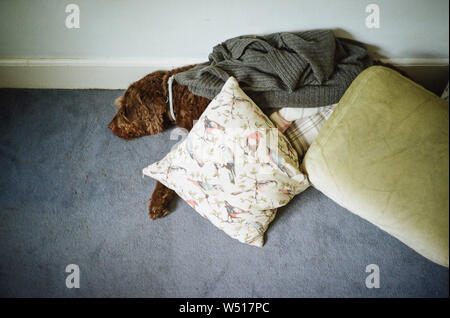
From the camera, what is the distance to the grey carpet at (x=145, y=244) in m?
0.86

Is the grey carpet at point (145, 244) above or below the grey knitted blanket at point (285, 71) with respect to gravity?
below

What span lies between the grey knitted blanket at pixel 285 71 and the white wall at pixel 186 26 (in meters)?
0.10

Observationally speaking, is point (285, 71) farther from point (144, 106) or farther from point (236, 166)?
point (144, 106)

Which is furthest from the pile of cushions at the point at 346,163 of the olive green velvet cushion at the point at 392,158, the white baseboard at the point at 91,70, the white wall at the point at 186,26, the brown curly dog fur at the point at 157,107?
the white baseboard at the point at 91,70

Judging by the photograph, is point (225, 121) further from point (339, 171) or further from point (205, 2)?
point (205, 2)

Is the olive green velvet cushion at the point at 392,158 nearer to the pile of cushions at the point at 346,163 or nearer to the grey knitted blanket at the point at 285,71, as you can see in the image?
the pile of cushions at the point at 346,163

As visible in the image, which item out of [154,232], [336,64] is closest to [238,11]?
[336,64]

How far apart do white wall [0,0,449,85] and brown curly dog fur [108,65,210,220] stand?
0.15 meters

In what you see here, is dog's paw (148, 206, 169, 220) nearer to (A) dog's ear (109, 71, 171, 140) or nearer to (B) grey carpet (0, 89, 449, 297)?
(B) grey carpet (0, 89, 449, 297)

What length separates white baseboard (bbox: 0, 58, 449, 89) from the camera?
107 cm

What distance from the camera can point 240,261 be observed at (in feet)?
2.93

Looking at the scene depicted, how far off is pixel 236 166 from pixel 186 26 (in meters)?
0.60

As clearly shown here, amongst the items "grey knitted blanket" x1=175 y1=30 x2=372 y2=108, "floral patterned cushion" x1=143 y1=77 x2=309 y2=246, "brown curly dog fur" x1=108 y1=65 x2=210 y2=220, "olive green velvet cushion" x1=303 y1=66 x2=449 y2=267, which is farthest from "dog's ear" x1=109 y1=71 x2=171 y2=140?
"olive green velvet cushion" x1=303 y1=66 x2=449 y2=267
